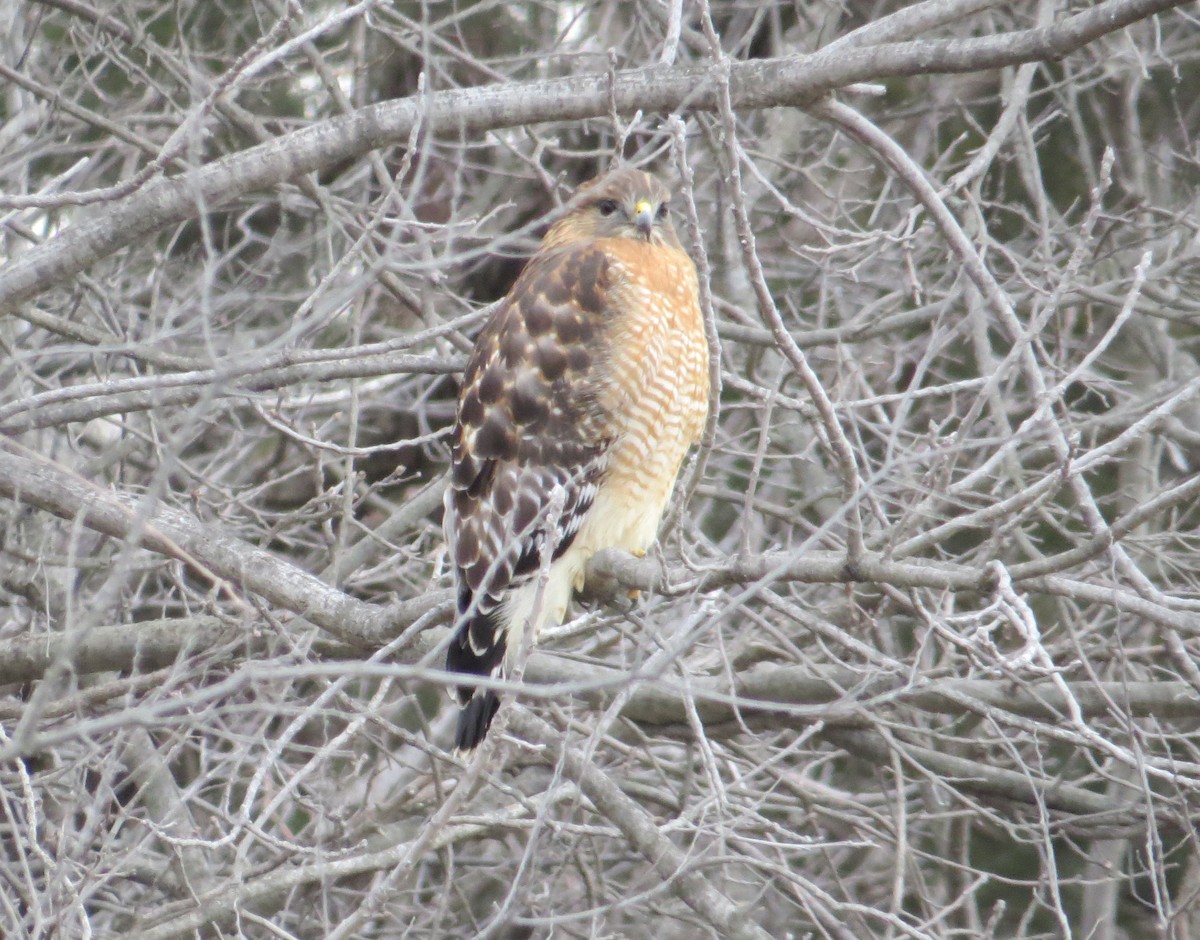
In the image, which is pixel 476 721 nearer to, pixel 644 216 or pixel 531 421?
pixel 531 421

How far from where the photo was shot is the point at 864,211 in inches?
251

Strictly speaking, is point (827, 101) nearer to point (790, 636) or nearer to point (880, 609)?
point (880, 609)

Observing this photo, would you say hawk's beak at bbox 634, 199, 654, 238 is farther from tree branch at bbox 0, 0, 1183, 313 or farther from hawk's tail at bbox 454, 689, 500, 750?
hawk's tail at bbox 454, 689, 500, 750

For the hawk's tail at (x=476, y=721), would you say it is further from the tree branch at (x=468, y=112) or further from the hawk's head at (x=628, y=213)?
the hawk's head at (x=628, y=213)

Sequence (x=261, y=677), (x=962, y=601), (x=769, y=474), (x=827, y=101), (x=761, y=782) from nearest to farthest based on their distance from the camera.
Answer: (x=261, y=677)
(x=827, y=101)
(x=761, y=782)
(x=962, y=601)
(x=769, y=474)

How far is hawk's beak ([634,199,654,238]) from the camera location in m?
4.41

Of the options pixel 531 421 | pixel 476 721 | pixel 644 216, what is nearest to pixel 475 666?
pixel 476 721

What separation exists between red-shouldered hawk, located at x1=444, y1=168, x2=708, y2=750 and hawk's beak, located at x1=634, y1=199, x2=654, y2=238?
0.17 m

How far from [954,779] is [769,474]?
2.08 metres

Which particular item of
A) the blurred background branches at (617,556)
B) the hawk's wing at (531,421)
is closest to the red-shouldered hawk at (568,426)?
the hawk's wing at (531,421)

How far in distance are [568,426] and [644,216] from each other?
28.3 inches

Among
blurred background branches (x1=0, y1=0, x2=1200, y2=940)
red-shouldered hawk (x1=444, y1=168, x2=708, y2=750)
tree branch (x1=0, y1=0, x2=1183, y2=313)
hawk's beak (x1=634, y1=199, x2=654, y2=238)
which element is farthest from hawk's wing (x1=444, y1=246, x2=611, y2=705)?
tree branch (x1=0, y1=0, x2=1183, y2=313)

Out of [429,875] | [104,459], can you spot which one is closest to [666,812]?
[429,875]

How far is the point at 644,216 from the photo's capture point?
14.5 feet
